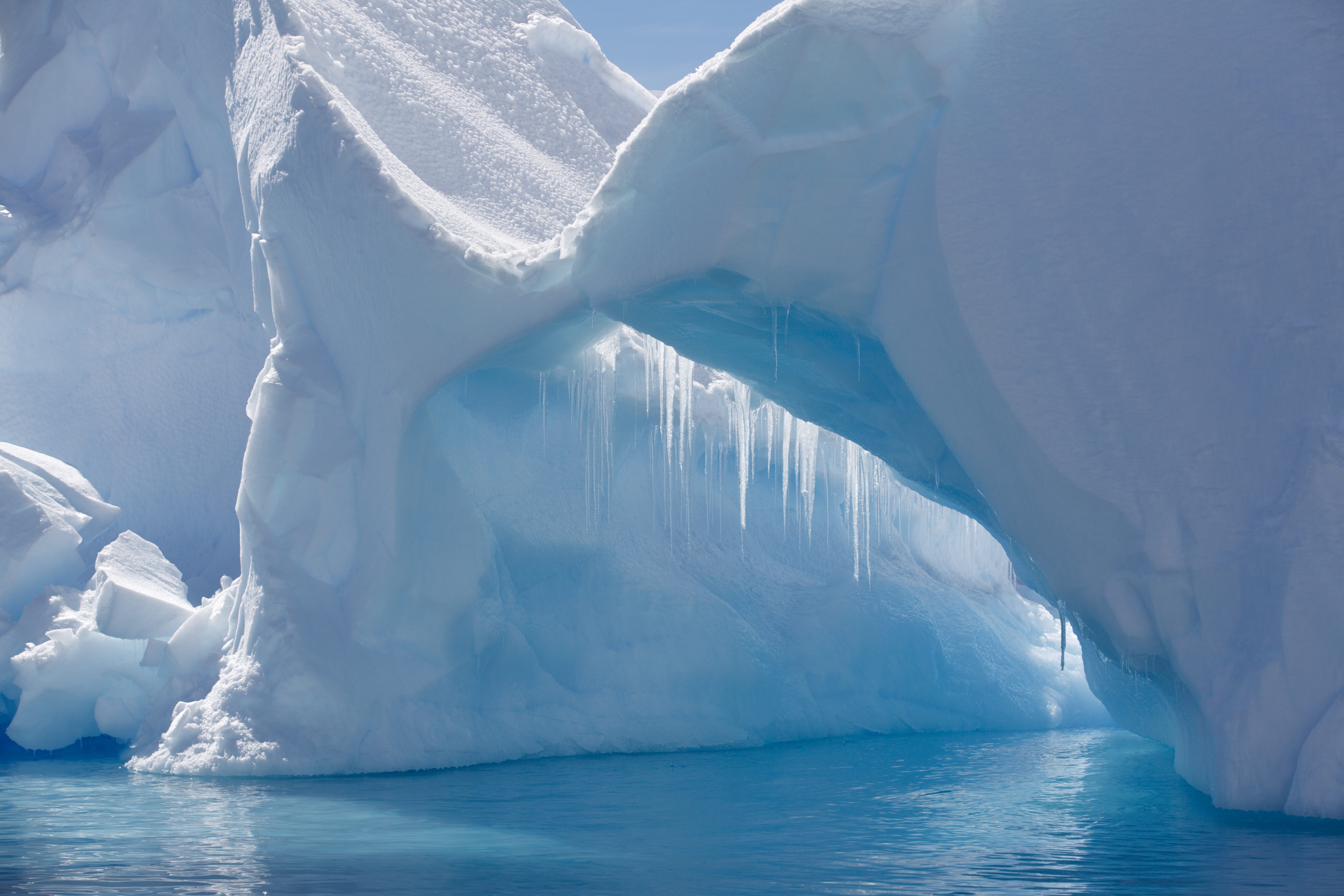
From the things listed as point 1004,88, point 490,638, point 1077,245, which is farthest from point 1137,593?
point 490,638

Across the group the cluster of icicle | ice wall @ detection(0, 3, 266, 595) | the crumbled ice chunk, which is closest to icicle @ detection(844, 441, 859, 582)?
the cluster of icicle

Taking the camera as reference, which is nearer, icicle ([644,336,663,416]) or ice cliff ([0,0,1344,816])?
ice cliff ([0,0,1344,816])

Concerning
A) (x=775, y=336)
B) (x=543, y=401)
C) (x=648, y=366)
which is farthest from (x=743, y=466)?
(x=775, y=336)

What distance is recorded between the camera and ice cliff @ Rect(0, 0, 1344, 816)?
6617mm

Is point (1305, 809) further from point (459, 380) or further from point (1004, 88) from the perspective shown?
point (459, 380)

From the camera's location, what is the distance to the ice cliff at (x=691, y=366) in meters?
6.62

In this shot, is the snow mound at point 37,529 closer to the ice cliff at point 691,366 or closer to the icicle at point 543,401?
the ice cliff at point 691,366

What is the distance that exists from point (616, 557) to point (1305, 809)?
6681mm

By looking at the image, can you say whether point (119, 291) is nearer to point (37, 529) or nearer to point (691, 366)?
point (37, 529)

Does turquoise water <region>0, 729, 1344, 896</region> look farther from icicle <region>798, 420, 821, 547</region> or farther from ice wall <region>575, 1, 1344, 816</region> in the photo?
icicle <region>798, 420, 821, 547</region>

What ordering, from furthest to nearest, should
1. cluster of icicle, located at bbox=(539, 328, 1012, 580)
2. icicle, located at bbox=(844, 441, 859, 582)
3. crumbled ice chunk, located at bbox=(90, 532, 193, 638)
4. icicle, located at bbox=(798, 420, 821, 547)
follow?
icicle, located at bbox=(798, 420, 821, 547) → icicle, located at bbox=(844, 441, 859, 582) → cluster of icicle, located at bbox=(539, 328, 1012, 580) → crumbled ice chunk, located at bbox=(90, 532, 193, 638)

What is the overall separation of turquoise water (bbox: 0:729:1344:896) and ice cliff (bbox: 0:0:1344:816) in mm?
717

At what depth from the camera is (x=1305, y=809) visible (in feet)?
19.5

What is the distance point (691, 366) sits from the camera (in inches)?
432
